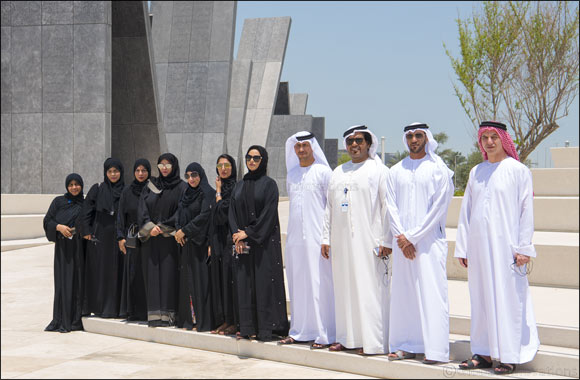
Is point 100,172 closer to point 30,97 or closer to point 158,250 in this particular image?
point 30,97

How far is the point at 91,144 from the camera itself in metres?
12.0

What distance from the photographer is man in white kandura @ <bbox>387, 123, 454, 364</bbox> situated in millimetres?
4430

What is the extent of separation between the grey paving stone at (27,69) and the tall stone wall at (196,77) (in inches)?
326

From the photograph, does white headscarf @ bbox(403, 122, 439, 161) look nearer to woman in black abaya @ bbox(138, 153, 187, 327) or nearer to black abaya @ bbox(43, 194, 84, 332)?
woman in black abaya @ bbox(138, 153, 187, 327)

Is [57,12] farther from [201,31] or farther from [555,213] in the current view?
[555,213]

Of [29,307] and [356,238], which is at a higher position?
[356,238]

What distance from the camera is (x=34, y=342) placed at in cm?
561

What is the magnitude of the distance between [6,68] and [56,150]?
1853 millimetres

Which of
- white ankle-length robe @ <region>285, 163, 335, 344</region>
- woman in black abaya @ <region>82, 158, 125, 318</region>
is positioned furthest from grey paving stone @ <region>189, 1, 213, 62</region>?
white ankle-length robe @ <region>285, 163, 335, 344</region>

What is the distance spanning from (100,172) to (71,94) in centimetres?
161

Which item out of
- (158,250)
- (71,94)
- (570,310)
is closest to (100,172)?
(71,94)

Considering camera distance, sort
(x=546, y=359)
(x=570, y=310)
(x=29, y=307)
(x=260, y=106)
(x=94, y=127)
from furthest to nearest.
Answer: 1. (x=260, y=106)
2. (x=94, y=127)
3. (x=29, y=307)
4. (x=570, y=310)
5. (x=546, y=359)

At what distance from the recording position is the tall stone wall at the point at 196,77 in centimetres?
2038

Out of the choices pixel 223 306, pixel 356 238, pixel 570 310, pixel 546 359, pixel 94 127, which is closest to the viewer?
pixel 546 359
